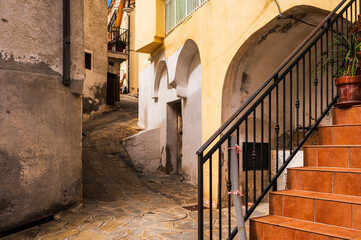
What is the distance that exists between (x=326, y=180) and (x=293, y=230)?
0.69 metres

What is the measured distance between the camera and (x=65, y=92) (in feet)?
19.2

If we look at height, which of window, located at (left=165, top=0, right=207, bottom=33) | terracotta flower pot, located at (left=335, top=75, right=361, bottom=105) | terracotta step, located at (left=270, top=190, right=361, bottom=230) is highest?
window, located at (left=165, top=0, right=207, bottom=33)

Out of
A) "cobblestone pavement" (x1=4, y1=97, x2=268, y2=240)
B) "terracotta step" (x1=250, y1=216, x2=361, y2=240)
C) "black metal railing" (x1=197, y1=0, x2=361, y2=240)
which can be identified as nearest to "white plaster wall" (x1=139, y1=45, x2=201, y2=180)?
"cobblestone pavement" (x1=4, y1=97, x2=268, y2=240)

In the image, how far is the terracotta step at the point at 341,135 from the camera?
11.8 feet

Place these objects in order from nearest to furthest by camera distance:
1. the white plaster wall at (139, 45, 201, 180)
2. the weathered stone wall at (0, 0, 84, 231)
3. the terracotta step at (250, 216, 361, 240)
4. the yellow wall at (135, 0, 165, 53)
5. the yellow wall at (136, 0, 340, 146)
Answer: the terracotta step at (250, 216, 361, 240), the weathered stone wall at (0, 0, 84, 231), the yellow wall at (136, 0, 340, 146), the white plaster wall at (139, 45, 201, 180), the yellow wall at (135, 0, 165, 53)

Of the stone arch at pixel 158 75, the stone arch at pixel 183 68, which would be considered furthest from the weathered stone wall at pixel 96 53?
the stone arch at pixel 183 68

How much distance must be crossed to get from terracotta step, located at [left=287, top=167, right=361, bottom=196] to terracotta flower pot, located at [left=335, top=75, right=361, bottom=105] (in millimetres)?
921

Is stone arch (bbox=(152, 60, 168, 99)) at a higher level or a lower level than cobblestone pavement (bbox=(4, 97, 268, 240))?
higher

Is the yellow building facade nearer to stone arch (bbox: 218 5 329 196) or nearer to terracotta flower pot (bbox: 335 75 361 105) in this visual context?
stone arch (bbox: 218 5 329 196)

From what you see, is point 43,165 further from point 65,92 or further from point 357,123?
point 357,123

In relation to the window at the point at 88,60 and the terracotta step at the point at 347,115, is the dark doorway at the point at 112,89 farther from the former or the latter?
the terracotta step at the point at 347,115

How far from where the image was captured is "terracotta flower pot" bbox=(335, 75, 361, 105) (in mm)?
3711

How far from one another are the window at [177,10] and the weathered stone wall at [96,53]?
6.09 meters

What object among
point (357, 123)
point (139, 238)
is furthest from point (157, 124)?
point (357, 123)
